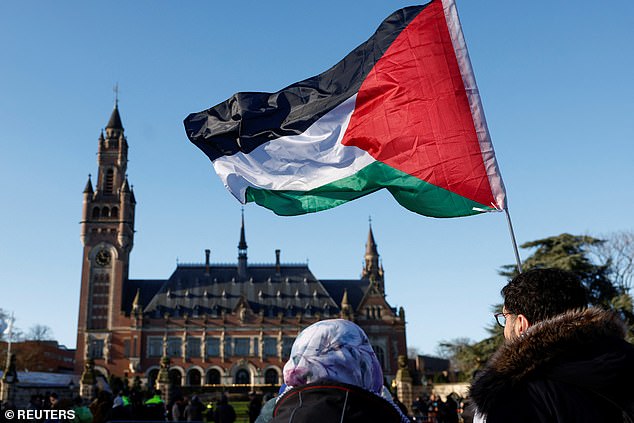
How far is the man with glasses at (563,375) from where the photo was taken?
2.29 m

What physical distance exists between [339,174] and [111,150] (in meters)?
67.4

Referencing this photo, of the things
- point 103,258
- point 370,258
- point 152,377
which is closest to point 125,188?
point 103,258

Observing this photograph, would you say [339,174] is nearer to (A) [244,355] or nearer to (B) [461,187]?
(B) [461,187]

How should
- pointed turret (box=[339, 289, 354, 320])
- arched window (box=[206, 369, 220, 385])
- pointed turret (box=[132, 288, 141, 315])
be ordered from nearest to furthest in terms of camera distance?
1. arched window (box=[206, 369, 220, 385])
2. pointed turret (box=[132, 288, 141, 315])
3. pointed turret (box=[339, 289, 354, 320])

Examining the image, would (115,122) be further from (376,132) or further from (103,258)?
(376,132)

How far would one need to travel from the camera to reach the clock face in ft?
221

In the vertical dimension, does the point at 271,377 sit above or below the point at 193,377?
below

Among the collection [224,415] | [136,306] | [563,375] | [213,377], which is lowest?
[224,415]

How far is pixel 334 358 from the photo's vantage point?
108 inches

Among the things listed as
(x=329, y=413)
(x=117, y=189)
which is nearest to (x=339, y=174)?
(x=329, y=413)

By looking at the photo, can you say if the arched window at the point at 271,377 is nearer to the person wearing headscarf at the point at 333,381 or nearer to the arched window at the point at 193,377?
the arched window at the point at 193,377

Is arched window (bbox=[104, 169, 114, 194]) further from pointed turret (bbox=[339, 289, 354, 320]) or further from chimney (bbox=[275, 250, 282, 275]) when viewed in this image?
pointed turret (bbox=[339, 289, 354, 320])

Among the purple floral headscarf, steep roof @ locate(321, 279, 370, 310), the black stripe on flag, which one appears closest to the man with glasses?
the purple floral headscarf

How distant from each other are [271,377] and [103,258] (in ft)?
74.2
